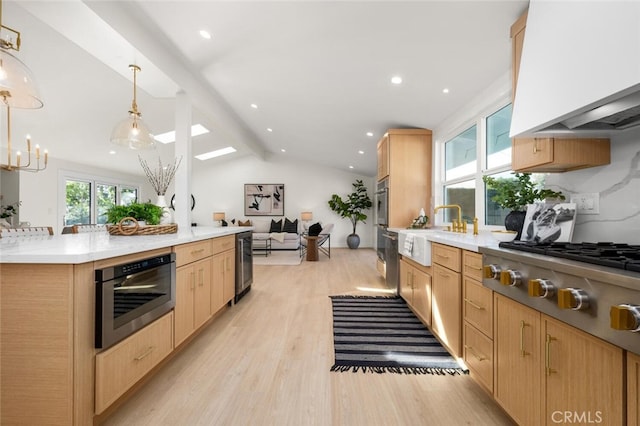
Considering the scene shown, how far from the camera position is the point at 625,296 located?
→ 2.59 feet

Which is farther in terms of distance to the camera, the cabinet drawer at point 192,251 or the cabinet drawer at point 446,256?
the cabinet drawer at point 192,251

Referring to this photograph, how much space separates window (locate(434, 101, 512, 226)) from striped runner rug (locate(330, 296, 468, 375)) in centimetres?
126

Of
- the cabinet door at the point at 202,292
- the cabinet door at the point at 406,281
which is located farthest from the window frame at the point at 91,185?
the cabinet door at the point at 406,281

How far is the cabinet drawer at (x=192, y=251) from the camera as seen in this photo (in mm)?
2053

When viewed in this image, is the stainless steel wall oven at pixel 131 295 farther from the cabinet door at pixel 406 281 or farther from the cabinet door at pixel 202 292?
the cabinet door at pixel 406 281

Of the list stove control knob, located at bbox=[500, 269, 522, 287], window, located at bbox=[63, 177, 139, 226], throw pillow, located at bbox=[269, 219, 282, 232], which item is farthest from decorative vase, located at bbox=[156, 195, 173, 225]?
throw pillow, located at bbox=[269, 219, 282, 232]

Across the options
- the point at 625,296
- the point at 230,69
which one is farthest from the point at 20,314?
the point at 230,69

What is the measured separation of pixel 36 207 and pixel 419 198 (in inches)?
286

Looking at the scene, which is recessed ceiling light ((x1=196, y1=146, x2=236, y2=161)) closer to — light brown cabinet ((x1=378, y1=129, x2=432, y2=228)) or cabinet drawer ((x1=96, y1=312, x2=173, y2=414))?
light brown cabinet ((x1=378, y1=129, x2=432, y2=228))

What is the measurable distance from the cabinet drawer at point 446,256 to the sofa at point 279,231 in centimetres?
542

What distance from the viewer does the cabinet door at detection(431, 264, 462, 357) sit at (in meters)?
1.92

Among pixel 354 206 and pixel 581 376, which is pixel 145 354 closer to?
pixel 581 376

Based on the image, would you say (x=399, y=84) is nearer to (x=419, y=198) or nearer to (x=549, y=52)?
(x=419, y=198)

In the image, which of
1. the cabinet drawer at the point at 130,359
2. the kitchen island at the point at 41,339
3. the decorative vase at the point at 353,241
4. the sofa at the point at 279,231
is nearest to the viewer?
the kitchen island at the point at 41,339
